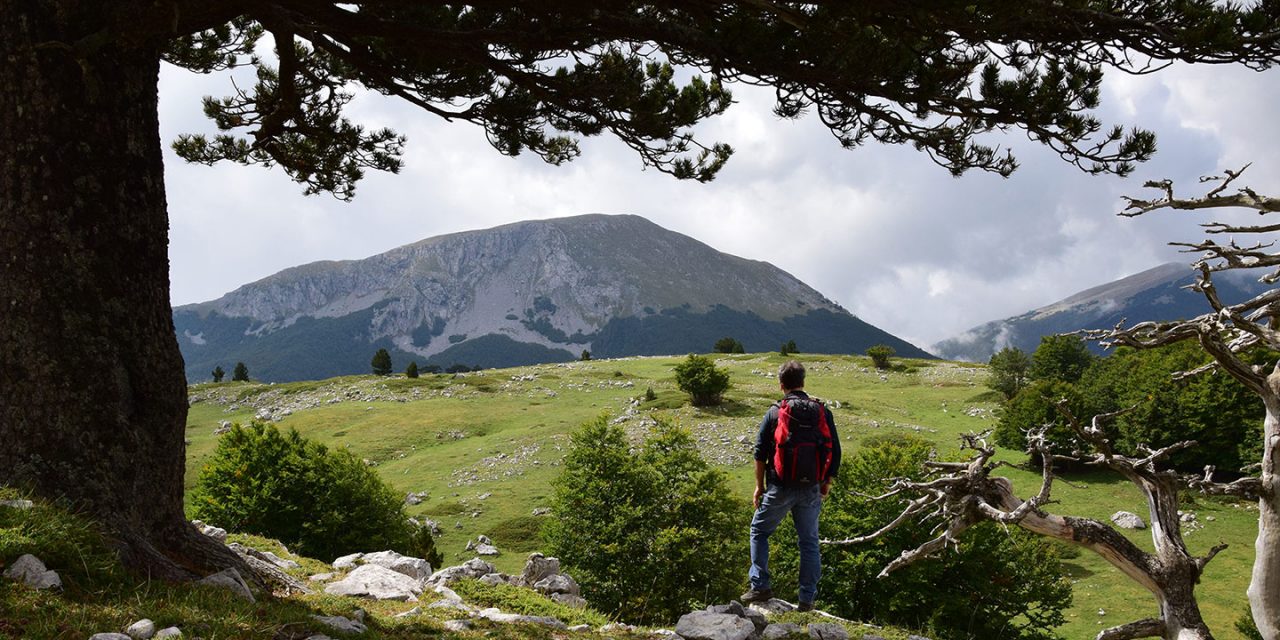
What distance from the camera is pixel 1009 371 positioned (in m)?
51.7

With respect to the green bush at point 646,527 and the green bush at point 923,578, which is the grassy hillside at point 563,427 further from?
the green bush at point 923,578

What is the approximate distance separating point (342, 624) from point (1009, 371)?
5463cm

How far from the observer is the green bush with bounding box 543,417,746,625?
1672 cm

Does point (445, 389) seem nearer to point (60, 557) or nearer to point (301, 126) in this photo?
point (301, 126)

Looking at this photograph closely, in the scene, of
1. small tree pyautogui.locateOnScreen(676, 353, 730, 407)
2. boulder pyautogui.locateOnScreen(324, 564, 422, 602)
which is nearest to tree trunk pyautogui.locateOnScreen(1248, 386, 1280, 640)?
boulder pyautogui.locateOnScreen(324, 564, 422, 602)

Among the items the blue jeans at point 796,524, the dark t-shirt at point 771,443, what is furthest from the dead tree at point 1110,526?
the dark t-shirt at point 771,443

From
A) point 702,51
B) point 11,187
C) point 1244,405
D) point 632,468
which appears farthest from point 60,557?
point 1244,405

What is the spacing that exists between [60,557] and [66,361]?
5.05 ft

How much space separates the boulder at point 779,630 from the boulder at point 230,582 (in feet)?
15.6

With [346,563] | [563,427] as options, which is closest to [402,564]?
[346,563]

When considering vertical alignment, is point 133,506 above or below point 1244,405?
above

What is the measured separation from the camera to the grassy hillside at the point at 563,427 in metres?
24.9

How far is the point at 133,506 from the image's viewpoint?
19.4 feet

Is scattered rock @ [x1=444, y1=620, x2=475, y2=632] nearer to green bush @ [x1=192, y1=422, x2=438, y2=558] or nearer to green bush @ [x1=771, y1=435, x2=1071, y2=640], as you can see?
green bush @ [x1=771, y1=435, x2=1071, y2=640]
